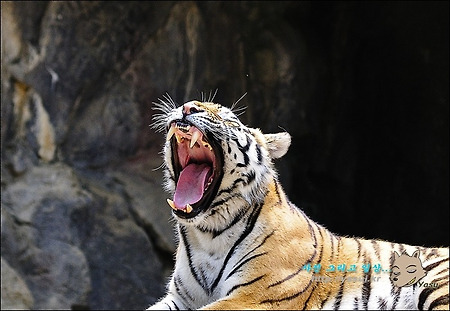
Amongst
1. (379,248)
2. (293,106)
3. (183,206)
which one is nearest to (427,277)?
(379,248)

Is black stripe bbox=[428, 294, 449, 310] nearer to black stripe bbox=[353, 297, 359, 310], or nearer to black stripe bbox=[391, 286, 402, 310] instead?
black stripe bbox=[391, 286, 402, 310]

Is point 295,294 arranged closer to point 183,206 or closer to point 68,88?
point 183,206

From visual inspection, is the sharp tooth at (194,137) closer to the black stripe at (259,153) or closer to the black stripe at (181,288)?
the black stripe at (259,153)

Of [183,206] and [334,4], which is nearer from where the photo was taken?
[183,206]

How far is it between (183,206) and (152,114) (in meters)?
2.82

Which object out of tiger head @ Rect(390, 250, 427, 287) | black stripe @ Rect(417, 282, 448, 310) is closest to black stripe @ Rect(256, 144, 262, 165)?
tiger head @ Rect(390, 250, 427, 287)

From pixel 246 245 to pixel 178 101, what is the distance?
296 cm

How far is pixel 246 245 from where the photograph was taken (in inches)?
134

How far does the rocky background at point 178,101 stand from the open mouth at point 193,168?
195 centimetres

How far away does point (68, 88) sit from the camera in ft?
19.0

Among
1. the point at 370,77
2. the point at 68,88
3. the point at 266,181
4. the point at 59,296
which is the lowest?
the point at 59,296

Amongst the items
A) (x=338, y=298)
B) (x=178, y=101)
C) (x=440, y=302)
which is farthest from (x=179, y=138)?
(x=178, y=101)

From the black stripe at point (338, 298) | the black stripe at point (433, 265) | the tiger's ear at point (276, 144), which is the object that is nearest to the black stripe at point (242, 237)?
the tiger's ear at point (276, 144)

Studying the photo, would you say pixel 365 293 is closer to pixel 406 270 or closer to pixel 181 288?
pixel 406 270
